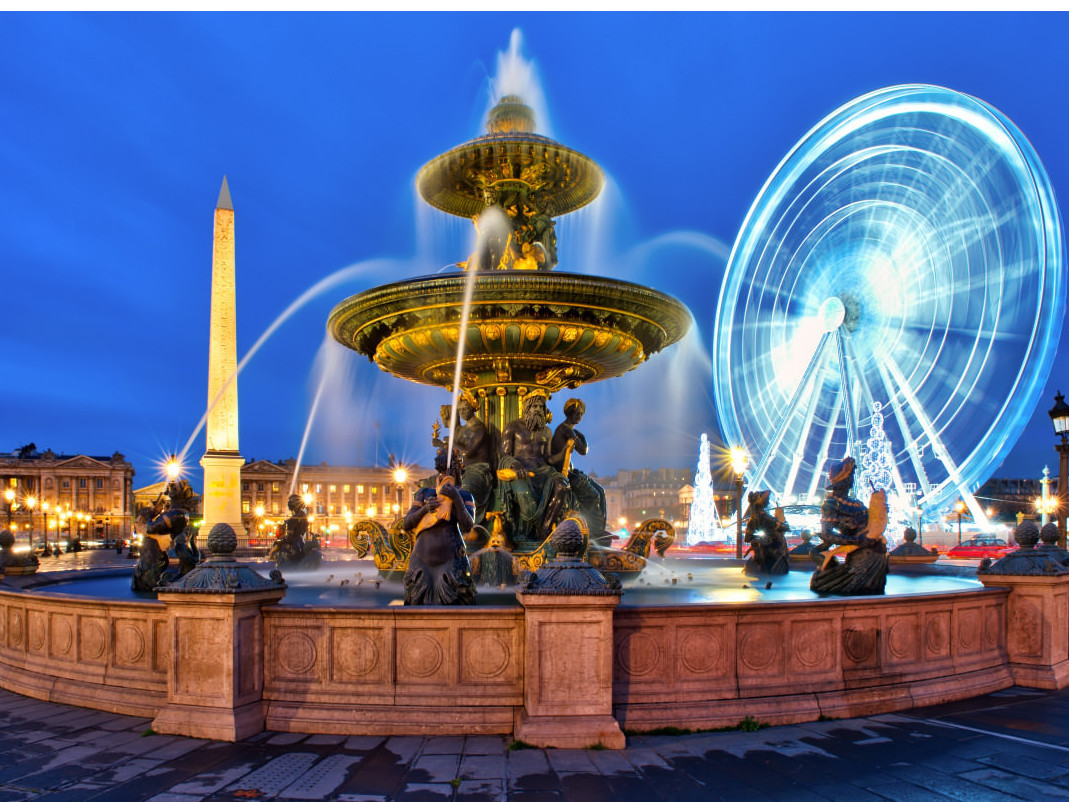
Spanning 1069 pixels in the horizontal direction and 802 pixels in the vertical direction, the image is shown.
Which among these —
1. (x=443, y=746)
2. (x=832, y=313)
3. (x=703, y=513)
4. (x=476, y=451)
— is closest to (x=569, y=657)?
(x=443, y=746)

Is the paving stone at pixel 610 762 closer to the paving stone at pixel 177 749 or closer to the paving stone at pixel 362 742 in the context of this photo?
the paving stone at pixel 362 742

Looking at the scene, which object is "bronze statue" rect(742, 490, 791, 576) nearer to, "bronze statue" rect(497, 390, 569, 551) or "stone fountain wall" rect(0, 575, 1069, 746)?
"bronze statue" rect(497, 390, 569, 551)

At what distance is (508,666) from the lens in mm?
5617

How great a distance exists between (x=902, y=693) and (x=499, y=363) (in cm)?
670

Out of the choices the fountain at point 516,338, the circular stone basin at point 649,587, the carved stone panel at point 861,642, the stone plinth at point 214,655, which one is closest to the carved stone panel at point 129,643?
the stone plinth at point 214,655

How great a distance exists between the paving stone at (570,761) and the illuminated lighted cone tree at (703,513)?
5421cm

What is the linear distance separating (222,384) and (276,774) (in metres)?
37.8

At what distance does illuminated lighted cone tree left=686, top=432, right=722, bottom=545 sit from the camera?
62184 millimetres

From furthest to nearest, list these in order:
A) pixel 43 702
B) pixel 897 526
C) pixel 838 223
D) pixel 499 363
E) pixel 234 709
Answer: pixel 897 526 < pixel 838 223 < pixel 499 363 < pixel 43 702 < pixel 234 709

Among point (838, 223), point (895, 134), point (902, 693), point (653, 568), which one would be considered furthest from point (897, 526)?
point (902, 693)

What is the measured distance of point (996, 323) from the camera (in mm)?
25625

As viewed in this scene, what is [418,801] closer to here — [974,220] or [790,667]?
[790,667]

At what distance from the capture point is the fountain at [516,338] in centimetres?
1006

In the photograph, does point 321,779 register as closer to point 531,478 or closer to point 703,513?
point 531,478
